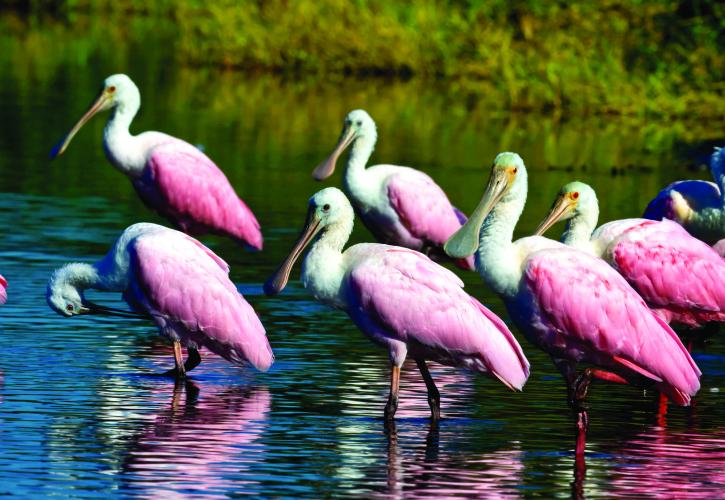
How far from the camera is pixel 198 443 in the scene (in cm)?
901

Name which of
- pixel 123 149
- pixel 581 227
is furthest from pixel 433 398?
pixel 123 149

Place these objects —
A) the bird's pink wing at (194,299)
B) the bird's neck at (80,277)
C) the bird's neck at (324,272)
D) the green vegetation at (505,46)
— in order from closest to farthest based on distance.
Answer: the bird's neck at (324,272) < the bird's pink wing at (194,299) < the bird's neck at (80,277) < the green vegetation at (505,46)

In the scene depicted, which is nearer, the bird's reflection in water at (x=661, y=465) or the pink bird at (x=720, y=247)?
the bird's reflection in water at (x=661, y=465)

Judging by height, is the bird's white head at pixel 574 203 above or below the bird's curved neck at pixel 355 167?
above

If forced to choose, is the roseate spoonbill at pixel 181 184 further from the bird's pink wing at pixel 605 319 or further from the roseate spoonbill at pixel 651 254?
the bird's pink wing at pixel 605 319

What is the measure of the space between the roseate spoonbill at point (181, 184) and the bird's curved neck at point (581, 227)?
398 centimetres

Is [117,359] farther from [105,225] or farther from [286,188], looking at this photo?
[286,188]

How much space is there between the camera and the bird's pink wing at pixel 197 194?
1452 centimetres

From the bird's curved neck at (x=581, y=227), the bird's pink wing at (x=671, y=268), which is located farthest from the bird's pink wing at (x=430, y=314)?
the bird's pink wing at (x=671, y=268)

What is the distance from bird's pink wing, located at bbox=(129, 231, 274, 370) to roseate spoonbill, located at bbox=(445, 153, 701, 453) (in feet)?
4.26

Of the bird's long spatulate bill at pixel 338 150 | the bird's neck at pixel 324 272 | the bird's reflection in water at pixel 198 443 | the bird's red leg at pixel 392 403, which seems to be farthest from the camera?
the bird's long spatulate bill at pixel 338 150

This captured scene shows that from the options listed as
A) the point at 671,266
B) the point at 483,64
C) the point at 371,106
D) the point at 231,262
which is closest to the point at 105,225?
the point at 231,262

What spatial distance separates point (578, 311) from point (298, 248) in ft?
4.98

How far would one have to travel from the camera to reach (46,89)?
94.1ft
